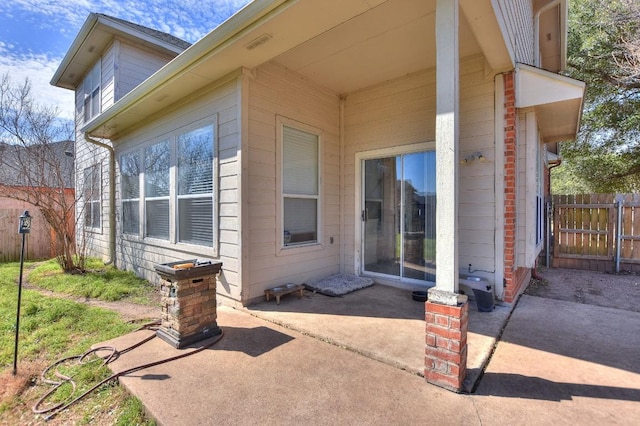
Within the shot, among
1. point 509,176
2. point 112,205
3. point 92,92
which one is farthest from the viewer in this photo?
point 92,92

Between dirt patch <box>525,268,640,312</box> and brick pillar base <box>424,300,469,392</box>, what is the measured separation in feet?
10.9

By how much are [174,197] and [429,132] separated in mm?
4124

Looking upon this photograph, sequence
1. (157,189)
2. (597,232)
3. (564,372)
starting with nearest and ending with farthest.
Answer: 1. (564,372)
2. (157,189)
3. (597,232)

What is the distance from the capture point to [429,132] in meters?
4.44

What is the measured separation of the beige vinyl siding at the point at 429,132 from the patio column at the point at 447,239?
208 cm

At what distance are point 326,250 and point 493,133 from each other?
2944 millimetres

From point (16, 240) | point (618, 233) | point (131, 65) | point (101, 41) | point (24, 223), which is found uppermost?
point (101, 41)

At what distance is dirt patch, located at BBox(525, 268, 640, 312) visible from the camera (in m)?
4.25

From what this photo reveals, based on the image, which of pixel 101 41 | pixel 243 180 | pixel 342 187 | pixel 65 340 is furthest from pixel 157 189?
pixel 101 41

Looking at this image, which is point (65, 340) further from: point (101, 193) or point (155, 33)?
point (155, 33)

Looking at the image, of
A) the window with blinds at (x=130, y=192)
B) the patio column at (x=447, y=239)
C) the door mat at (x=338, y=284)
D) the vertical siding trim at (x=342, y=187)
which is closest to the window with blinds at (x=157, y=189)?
the window with blinds at (x=130, y=192)

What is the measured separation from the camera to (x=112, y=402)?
7.04 feet

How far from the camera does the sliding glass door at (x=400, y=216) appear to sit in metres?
4.53

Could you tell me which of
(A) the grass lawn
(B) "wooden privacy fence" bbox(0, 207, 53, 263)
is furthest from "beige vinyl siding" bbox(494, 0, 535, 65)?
(B) "wooden privacy fence" bbox(0, 207, 53, 263)
